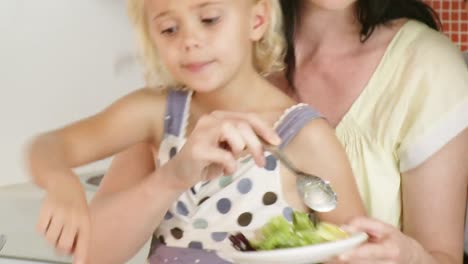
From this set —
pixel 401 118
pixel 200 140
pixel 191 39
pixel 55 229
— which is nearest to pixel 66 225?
pixel 55 229

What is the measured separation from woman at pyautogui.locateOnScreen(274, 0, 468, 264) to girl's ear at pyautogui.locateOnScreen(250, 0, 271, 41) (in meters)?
0.08

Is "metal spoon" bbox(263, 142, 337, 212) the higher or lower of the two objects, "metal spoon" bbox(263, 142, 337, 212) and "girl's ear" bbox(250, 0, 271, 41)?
the lower

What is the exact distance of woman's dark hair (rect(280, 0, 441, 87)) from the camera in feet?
3.99

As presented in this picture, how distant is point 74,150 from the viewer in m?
1.06

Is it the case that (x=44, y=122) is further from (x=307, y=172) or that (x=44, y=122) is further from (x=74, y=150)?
(x=307, y=172)

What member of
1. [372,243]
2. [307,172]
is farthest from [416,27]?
[372,243]

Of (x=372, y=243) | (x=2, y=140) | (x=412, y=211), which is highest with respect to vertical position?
(x=372, y=243)

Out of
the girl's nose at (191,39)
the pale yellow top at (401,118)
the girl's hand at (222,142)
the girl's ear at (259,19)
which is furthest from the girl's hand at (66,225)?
the pale yellow top at (401,118)

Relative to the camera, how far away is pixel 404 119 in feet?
3.77

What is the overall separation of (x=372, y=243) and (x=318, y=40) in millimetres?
448

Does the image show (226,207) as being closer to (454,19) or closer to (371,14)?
(371,14)

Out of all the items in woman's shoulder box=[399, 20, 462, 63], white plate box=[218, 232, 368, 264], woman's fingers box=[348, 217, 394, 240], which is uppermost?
woman's shoulder box=[399, 20, 462, 63]

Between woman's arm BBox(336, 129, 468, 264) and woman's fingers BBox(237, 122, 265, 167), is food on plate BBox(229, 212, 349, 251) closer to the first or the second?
woman's fingers BBox(237, 122, 265, 167)

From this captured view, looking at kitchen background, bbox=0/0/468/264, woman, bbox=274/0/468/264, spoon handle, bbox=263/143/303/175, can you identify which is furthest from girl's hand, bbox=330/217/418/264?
kitchen background, bbox=0/0/468/264
